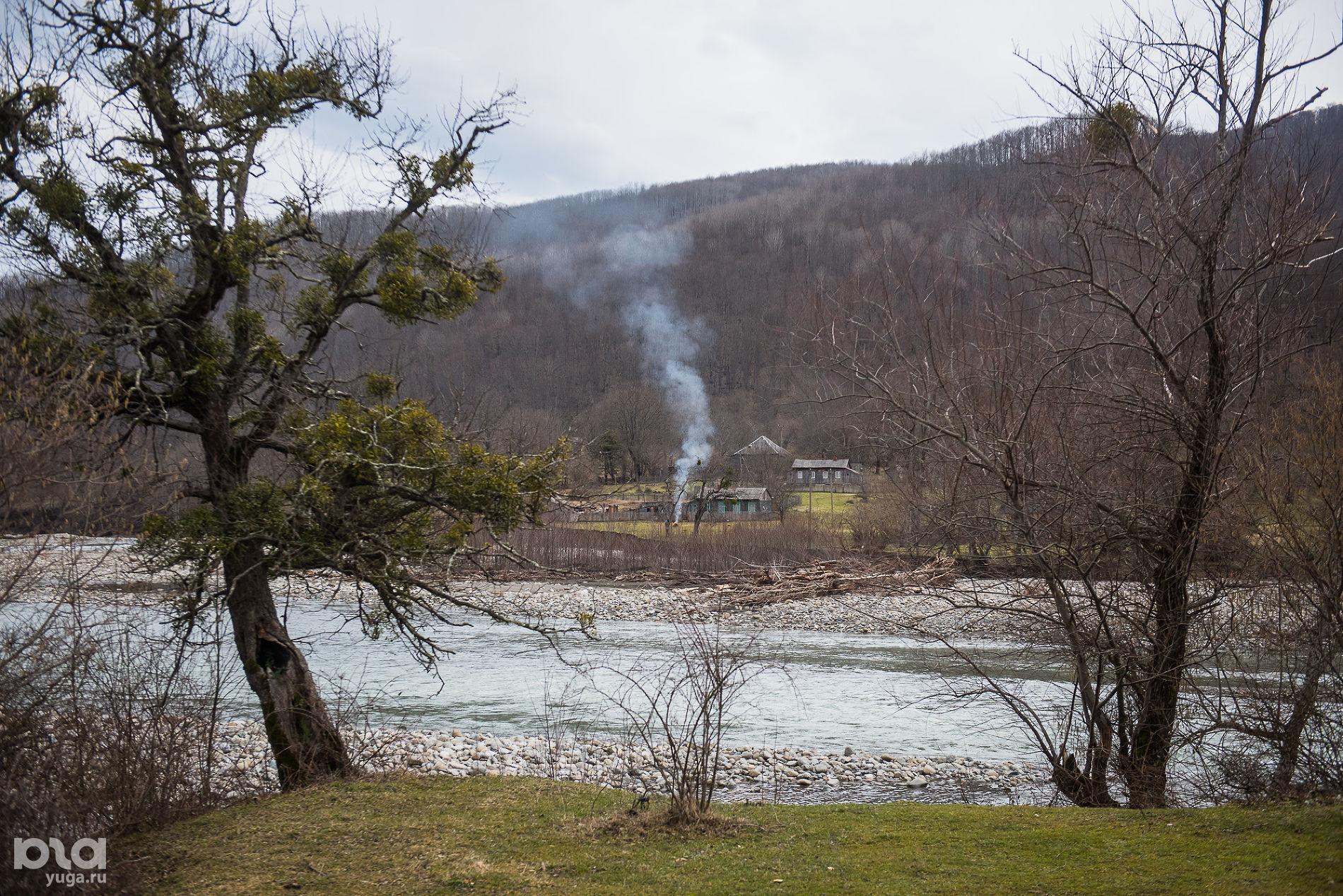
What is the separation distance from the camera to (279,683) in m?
7.64

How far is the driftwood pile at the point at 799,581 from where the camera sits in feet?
92.8

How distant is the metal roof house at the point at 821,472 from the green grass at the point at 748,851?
53.5 metres

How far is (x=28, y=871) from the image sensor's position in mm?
4207

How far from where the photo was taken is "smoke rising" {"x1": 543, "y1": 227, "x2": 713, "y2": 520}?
6959 cm

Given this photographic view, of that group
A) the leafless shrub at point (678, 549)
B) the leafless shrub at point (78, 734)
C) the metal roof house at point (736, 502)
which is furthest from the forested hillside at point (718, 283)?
the metal roof house at point (736, 502)

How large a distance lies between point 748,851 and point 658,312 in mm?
111459

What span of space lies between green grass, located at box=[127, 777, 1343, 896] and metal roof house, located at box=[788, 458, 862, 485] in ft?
176

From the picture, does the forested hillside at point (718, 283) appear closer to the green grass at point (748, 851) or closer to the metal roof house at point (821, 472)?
the metal roof house at point (821, 472)

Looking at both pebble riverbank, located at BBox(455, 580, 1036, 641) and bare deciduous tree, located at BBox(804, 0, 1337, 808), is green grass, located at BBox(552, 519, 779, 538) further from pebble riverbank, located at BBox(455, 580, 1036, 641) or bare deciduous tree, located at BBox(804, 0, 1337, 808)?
bare deciduous tree, located at BBox(804, 0, 1337, 808)

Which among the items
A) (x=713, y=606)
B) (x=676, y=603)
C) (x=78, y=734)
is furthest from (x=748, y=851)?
(x=713, y=606)

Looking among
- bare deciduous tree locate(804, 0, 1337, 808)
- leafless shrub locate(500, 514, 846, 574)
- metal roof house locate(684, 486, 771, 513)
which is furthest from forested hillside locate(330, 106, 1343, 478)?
metal roof house locate(684, 486, 771, 513)

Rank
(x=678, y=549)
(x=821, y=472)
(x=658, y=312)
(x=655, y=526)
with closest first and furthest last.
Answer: (x=678, y=549)
(x=655, y=526)
(x=821, y=472)
(x=658, y=312)

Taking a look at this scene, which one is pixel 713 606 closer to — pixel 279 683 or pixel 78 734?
pixel 279 683

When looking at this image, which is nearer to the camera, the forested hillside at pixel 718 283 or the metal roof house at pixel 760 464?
the forested hillside at pixel 718 283
